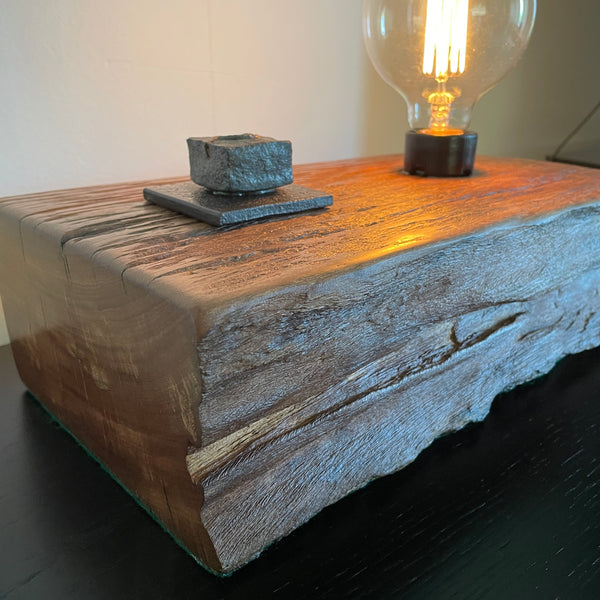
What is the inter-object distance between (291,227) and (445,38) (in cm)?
53

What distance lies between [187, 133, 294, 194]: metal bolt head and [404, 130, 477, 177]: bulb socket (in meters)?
0.31

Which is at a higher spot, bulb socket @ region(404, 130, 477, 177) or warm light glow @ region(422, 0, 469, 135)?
warm light glow @ region(422, 0, 469, 135)

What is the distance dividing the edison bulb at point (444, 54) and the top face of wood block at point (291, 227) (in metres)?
0.05

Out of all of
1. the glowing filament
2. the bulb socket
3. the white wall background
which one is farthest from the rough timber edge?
the glowing filament

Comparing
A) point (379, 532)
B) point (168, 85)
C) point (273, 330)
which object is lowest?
point (379, 532)

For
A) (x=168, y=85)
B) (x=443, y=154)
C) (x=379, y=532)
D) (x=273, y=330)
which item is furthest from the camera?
(x=168, y=85)

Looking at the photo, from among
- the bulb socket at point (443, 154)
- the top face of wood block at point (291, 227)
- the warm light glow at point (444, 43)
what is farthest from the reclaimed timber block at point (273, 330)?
the warm light glow at point (444, 43)

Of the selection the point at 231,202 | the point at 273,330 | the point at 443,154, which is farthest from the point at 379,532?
the point at 443,154

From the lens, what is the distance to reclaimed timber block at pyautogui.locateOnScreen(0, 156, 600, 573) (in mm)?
440

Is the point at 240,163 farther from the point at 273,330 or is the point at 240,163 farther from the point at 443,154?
the point at 443,154

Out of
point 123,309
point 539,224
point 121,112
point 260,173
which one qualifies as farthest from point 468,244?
point 121,112

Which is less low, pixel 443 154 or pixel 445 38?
pixel 445 38

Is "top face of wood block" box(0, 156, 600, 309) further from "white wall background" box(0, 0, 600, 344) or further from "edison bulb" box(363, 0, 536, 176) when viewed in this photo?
"white wall background" box(0, 0, 600, 344)

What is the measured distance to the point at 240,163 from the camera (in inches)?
23.8
